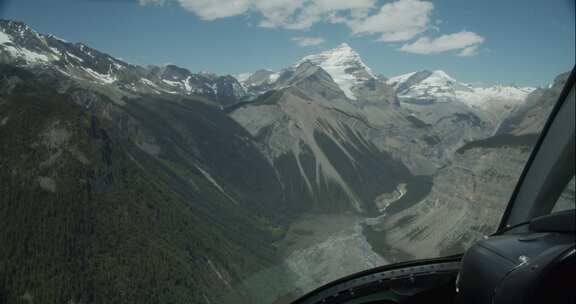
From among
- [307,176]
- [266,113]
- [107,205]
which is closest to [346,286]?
[107,205]

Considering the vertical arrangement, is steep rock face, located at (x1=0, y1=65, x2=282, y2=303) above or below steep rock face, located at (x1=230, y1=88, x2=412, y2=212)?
above

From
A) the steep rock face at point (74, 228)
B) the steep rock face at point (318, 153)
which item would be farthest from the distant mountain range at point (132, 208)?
the steep rock face at point (318, 153)

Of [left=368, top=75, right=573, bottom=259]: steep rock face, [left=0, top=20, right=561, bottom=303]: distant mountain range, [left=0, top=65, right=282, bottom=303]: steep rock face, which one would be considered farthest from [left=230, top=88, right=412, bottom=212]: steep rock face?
[left=0, top=65, right=282, bottom=303]: steep rock face

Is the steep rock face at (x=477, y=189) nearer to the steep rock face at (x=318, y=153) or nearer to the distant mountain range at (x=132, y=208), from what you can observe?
the distant mountain range at (x=132, y=208)

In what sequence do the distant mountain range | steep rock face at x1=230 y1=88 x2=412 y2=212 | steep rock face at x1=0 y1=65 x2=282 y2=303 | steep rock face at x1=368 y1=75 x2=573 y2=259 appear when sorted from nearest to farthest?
steep rock face at x1=368 y1=75 x2=573 y2=259, steep rock face at x1=0 y1=65 x2=282 y2=303, the distant mountain range, steep rock face at x1=230 y1=88 x2=412 y2=212

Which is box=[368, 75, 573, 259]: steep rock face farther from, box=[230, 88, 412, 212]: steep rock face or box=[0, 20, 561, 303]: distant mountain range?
box=[230, 88, 412, 212]: steep rock face

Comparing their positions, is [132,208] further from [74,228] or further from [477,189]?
[477,189]

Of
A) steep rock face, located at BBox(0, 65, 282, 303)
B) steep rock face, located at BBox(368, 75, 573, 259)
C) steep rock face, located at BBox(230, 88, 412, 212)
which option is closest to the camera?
steep rock face, located at BBox(368, 75, 573, 259)

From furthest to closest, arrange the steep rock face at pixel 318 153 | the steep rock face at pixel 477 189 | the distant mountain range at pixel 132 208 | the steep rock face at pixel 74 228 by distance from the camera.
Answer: the steep rock face at pixel 318 153, the distant mountain range at pixel 132 208, the steep rock face at pixel 74 228, the steep rock face at pixel 477 189

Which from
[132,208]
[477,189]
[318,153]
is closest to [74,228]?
[132,208]
